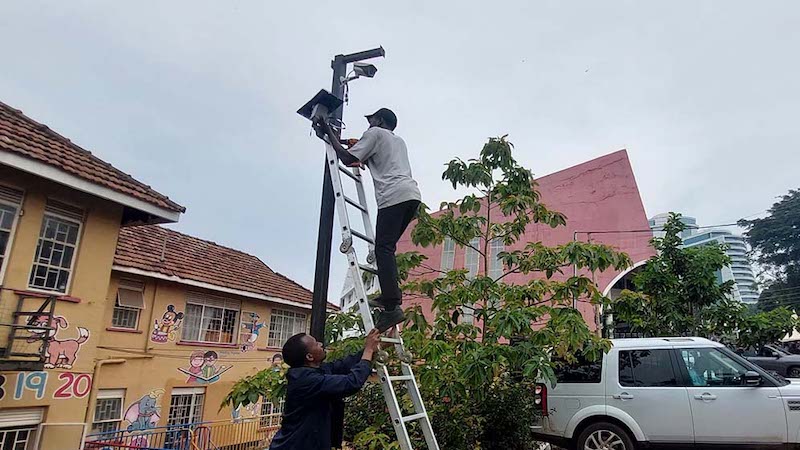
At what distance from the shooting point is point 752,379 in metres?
6.07

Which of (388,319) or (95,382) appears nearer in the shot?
(388,319)

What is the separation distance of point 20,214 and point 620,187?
17.9 metres

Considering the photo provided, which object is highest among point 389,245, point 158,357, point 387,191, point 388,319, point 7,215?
point 7,215

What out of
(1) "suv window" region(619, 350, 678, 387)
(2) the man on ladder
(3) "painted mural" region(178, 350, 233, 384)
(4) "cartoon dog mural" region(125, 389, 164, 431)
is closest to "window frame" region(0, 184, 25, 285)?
(4) "cartoon dog mural" region(125, 389, 164, 431)

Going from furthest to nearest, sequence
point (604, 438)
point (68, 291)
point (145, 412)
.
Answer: point (145, 412)
point (68, 291)
point (604, 438)

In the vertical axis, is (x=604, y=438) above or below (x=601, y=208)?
below

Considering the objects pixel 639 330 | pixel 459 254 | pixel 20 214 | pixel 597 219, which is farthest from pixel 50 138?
pixel 597 219

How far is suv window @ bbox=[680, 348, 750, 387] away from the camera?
20.4 feet

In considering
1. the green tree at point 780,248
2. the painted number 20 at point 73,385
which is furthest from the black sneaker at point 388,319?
the green tree at point 780,248

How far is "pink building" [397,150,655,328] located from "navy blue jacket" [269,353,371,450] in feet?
46.2

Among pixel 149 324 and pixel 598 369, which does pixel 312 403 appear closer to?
pixel 598 369

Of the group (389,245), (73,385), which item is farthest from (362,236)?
(73,385)

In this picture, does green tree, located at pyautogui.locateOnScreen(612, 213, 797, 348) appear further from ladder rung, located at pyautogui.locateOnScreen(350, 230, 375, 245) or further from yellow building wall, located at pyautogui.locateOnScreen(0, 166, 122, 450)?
yellow building wall, located at pyautogui.locateOnScreen(0, 166, 122, 450)

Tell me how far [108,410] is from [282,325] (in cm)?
644
